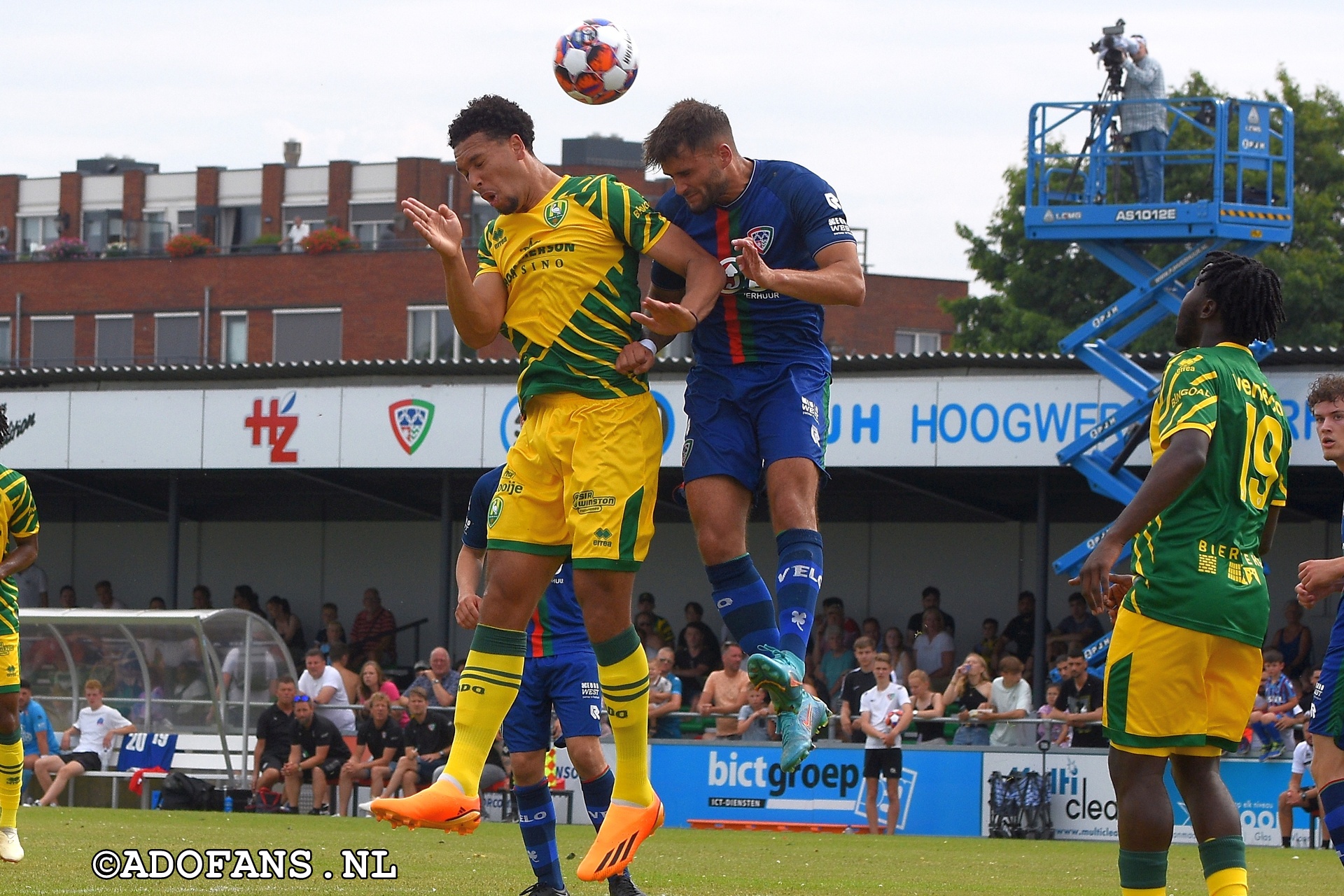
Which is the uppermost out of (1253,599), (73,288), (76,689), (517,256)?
(73,288)

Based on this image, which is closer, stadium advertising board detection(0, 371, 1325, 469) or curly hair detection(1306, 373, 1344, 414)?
curly hair detection(1306, 373, 1344, 414)

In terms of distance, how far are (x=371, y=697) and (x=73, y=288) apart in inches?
1567

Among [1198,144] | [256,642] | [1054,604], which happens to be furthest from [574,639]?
[1198,144]

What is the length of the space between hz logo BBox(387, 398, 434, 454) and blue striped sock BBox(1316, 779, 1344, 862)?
693 inches

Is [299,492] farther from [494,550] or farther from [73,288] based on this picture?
[73,288]

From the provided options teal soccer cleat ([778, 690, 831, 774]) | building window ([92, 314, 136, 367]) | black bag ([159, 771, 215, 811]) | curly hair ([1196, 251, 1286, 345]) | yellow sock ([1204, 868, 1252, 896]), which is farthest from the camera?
building window ([92, 314, 136, 367])

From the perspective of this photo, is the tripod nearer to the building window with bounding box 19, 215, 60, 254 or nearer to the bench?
the bench

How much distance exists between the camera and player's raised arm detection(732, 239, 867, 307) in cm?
711

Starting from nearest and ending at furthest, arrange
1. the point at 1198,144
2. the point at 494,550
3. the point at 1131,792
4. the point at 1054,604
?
the point at 1131,792 < the point at 494,550 < the point at 1054,604 < the point at 1198,144

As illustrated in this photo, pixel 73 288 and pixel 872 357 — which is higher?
pixel 73 288

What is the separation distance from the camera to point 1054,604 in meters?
26.2

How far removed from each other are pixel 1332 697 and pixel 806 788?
11737 millimetres

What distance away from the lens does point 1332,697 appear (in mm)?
7941

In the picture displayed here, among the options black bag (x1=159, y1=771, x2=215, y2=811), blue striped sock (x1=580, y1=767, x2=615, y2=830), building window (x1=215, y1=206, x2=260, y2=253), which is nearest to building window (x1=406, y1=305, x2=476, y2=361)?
building window (x1=215, y1=206, x2=260, y2=253)
